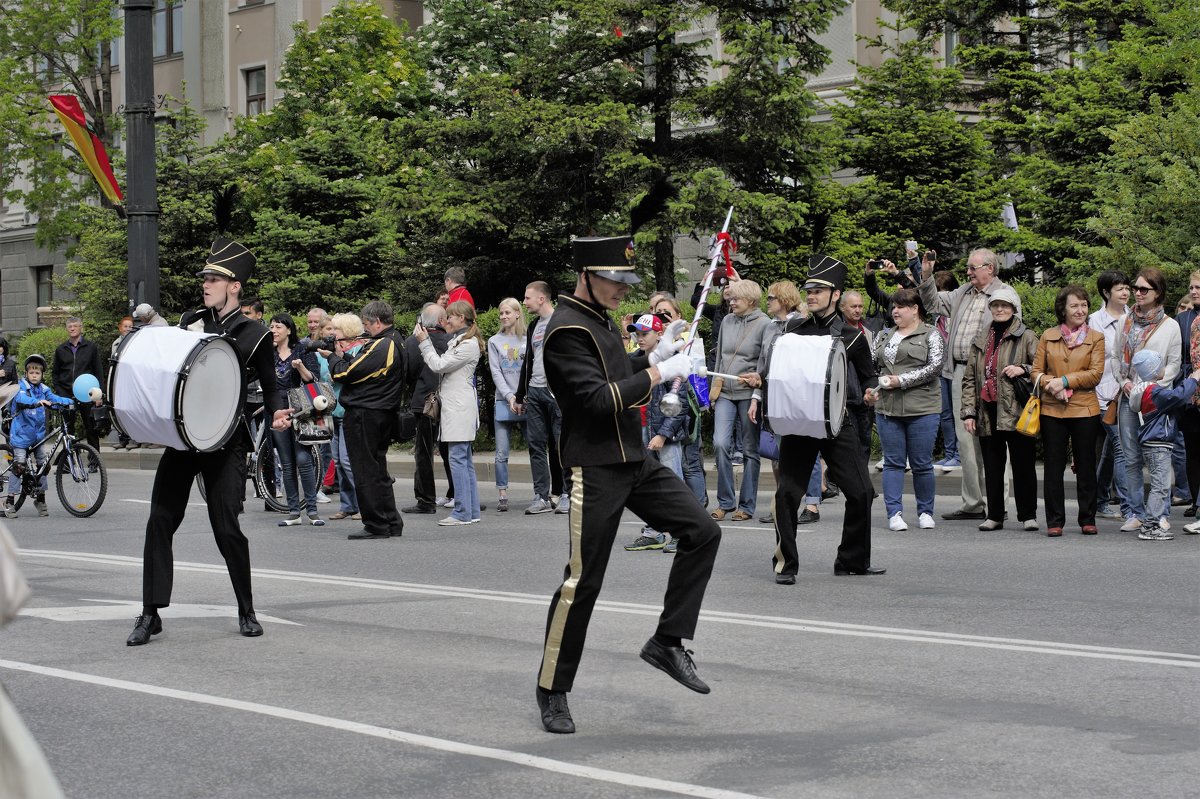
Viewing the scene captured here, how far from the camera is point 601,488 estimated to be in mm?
6453

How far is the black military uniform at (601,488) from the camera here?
636 centimetres

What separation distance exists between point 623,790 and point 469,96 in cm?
2098

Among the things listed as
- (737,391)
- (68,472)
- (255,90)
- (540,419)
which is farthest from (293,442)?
(255,90)

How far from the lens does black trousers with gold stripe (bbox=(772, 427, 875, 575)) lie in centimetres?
1027

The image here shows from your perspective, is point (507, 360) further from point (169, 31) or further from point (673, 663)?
point (169, 31)

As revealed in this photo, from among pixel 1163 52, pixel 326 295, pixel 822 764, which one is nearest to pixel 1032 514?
pixel 822 764

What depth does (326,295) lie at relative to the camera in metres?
31.0

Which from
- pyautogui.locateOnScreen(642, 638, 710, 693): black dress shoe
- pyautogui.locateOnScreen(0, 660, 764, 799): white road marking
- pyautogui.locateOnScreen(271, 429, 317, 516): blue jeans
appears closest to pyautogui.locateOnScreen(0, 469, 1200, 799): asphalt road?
pyautogui.locateOnScreen(0, 660, 764, 799): white road marking

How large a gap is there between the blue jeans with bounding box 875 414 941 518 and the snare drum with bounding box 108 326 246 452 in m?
6.48

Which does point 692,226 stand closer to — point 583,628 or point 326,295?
point 326,295

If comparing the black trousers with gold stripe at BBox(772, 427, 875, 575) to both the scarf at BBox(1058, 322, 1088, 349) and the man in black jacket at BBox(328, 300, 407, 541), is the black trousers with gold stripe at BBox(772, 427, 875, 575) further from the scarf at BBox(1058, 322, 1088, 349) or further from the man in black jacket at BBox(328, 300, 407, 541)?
the man in black jacket at BBox(328, 300, 407, 541)

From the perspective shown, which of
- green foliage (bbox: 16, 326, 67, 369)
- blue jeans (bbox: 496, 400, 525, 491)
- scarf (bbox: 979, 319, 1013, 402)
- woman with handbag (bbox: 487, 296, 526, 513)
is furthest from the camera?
green foliage (bbox: 16, 326, 67, 369)

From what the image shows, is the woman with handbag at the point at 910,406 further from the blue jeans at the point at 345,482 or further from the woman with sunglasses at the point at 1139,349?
the blue jeans at the point at 345,482

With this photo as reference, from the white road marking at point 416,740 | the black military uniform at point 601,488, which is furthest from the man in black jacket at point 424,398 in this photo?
the black military uniform at point 601,488
